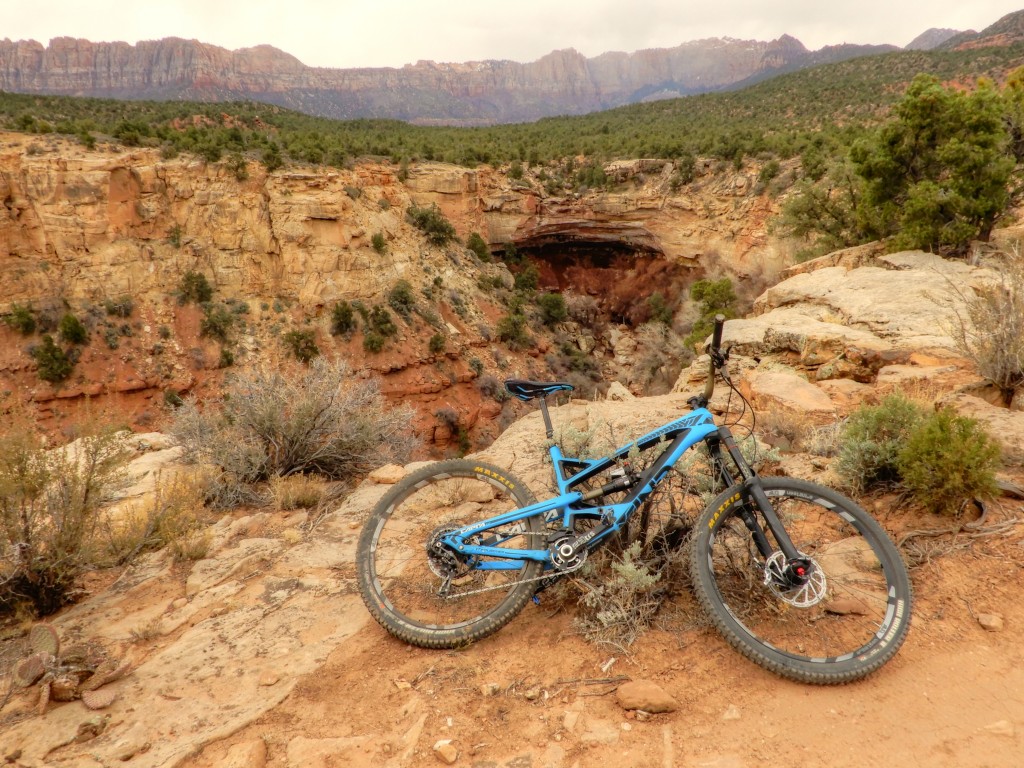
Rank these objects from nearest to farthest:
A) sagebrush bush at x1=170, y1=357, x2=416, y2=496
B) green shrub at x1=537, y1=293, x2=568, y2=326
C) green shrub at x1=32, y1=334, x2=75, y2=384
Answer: sagebrush bush at x1=170, y1=357, x2=416, y2=496, green shrub at x1=32, y1=334, x2=75, y2=384, green shrub at x1=537, y1=293, x2=568, y2=326

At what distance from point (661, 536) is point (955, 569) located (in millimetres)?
1426

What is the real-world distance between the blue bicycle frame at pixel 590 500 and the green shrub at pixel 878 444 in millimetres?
1533

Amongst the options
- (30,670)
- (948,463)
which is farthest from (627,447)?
(30,670)

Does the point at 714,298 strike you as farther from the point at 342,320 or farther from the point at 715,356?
the point at 715,356

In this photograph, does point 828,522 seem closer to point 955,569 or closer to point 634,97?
point 955,569

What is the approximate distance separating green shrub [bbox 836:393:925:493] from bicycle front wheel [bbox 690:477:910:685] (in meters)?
0.86

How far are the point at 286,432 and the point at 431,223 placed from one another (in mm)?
23308

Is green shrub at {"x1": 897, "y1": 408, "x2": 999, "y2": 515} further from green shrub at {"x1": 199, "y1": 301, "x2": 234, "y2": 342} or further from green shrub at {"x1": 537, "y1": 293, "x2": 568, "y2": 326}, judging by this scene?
green shrub at {"x1": 537, "y1": 293, "x2": 568, "y2": 326}

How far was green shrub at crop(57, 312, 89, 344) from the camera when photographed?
18969 millimetres

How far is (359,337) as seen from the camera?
22.5 meters

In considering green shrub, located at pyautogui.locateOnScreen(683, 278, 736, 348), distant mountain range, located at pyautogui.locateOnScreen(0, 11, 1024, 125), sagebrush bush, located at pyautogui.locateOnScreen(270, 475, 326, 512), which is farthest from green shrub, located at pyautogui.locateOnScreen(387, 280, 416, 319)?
distant mountain range, located at pyautogui.locateOnScreen(0, 11, 1024, 125)

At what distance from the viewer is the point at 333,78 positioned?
150750 mm

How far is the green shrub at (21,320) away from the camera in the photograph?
18734 millimetres

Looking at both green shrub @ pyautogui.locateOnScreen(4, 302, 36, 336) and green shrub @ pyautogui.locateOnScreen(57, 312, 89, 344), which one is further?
green shrub @ pyautogui.locateOnScreen(57, 312, 89, 344)
